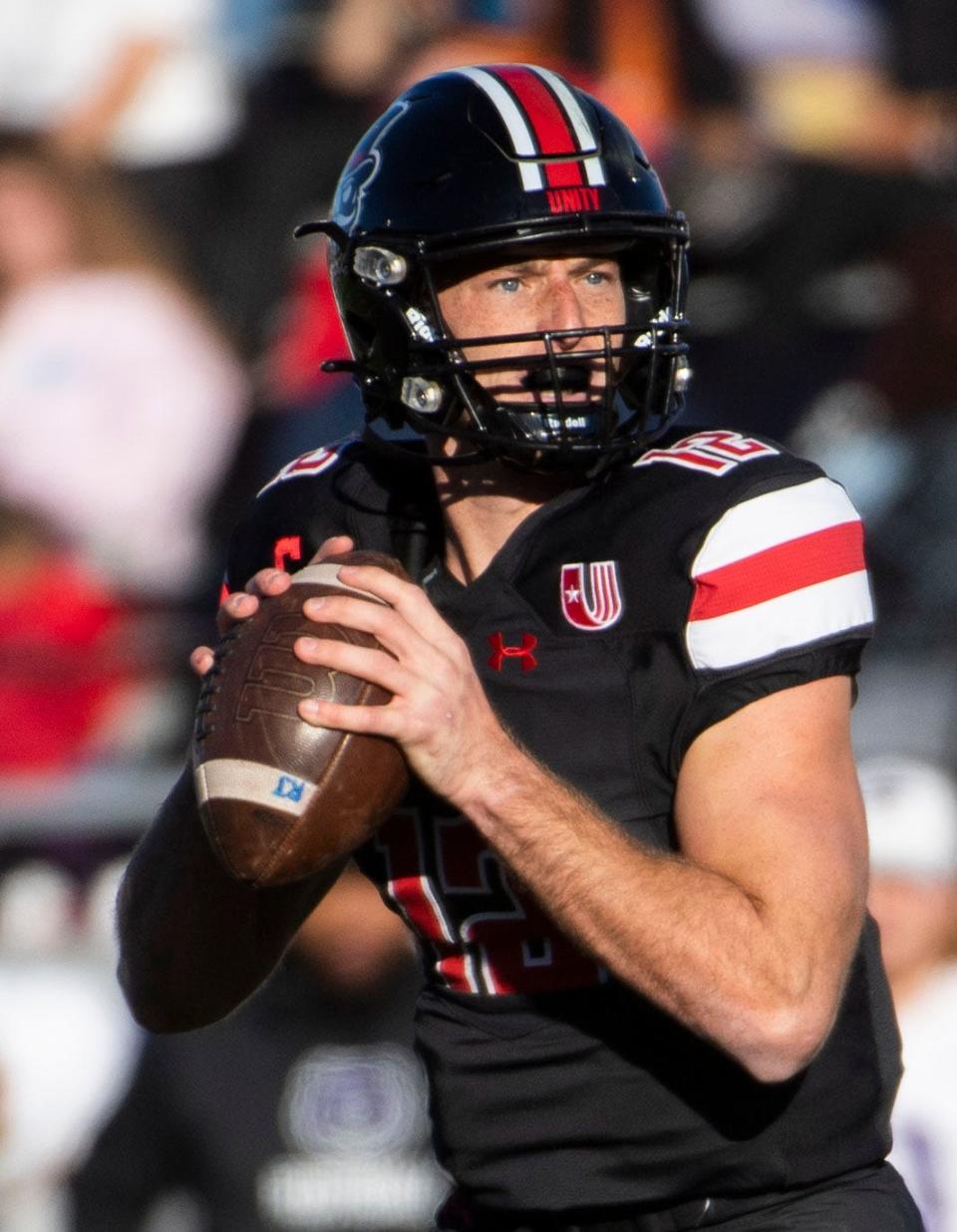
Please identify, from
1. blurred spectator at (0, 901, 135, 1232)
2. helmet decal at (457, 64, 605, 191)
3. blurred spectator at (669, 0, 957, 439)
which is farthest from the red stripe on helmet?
blurred spectator at (0, 901, 135, 1232)

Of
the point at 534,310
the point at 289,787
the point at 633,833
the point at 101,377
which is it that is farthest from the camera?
the point at 101,377

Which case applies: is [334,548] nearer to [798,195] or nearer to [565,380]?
[565,380]

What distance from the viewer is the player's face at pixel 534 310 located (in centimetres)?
244

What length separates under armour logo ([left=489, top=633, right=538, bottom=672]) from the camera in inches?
91.1

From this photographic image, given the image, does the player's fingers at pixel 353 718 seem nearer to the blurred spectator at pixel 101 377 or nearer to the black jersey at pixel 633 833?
the black jersey at pixel 633 833

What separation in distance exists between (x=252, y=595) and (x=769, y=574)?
0.59 metres

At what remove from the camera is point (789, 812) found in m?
2.07

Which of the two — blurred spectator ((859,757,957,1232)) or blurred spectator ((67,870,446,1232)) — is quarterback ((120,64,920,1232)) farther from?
blurred spectator ((67,870,446,1232))

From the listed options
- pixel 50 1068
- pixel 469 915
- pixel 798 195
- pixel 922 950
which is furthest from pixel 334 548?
pixel 798 195

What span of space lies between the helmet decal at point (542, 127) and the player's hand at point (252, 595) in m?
0.53

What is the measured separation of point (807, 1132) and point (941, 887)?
2444 mm

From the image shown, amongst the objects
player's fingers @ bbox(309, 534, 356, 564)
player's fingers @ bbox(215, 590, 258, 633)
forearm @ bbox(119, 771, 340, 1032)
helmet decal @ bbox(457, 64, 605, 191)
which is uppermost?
helmet decal @ bbox(457, 64, 605, 191)

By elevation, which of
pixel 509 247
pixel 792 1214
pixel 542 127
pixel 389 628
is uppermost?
pixel 542 127

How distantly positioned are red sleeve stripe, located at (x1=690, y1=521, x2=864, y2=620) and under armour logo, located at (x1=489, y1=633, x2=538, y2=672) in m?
0.20
